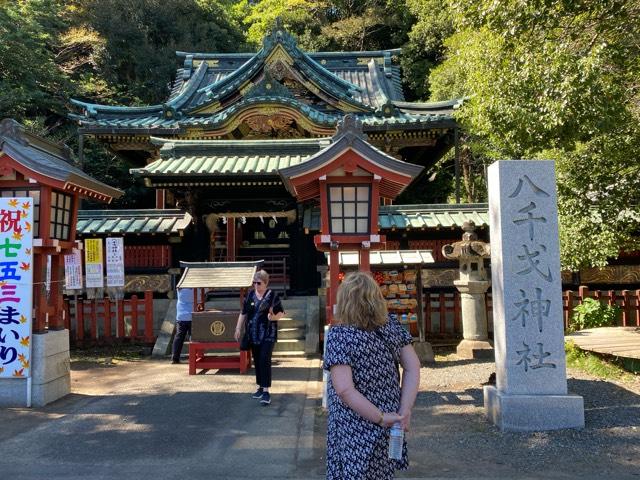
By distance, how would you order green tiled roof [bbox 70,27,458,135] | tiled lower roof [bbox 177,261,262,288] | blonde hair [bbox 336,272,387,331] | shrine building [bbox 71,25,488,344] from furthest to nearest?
green tiled roof [bbox 70,27,458,135]
shrine building [bbox 71,25,488,344]
tiled lower roof [bbox 177,261,262,288]
blonde hair [bbox 336,272,387,331]

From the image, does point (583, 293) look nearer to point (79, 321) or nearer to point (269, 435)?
point (269, 435)

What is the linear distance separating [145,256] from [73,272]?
6.16 feet

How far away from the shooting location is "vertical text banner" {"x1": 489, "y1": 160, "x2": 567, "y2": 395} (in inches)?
213

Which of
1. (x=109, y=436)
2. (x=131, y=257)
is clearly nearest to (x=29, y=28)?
(x=131, y=257)

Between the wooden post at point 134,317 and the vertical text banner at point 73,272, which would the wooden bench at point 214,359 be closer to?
the wooden post at point 134,317

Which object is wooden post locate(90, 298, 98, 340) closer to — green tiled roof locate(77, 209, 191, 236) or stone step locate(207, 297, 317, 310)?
green tiled roof locate(77, 209, 191, 236)

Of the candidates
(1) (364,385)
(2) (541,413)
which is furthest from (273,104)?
(1) (364,385)

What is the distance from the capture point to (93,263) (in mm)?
11188

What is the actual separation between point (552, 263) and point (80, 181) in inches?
245

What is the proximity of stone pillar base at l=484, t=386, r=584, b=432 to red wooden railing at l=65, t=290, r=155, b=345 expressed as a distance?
8.17 meters

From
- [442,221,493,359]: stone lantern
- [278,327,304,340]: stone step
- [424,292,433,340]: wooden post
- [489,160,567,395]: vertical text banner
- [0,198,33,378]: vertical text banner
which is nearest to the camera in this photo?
[489,160,567,395]: vertical text banner

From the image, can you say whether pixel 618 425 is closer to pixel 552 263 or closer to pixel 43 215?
pixel 552 263

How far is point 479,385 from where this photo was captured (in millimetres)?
7527

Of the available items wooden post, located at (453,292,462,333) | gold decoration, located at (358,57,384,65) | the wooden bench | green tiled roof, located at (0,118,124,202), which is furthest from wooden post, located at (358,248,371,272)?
gold decoration, located at (358,57,384,65)
